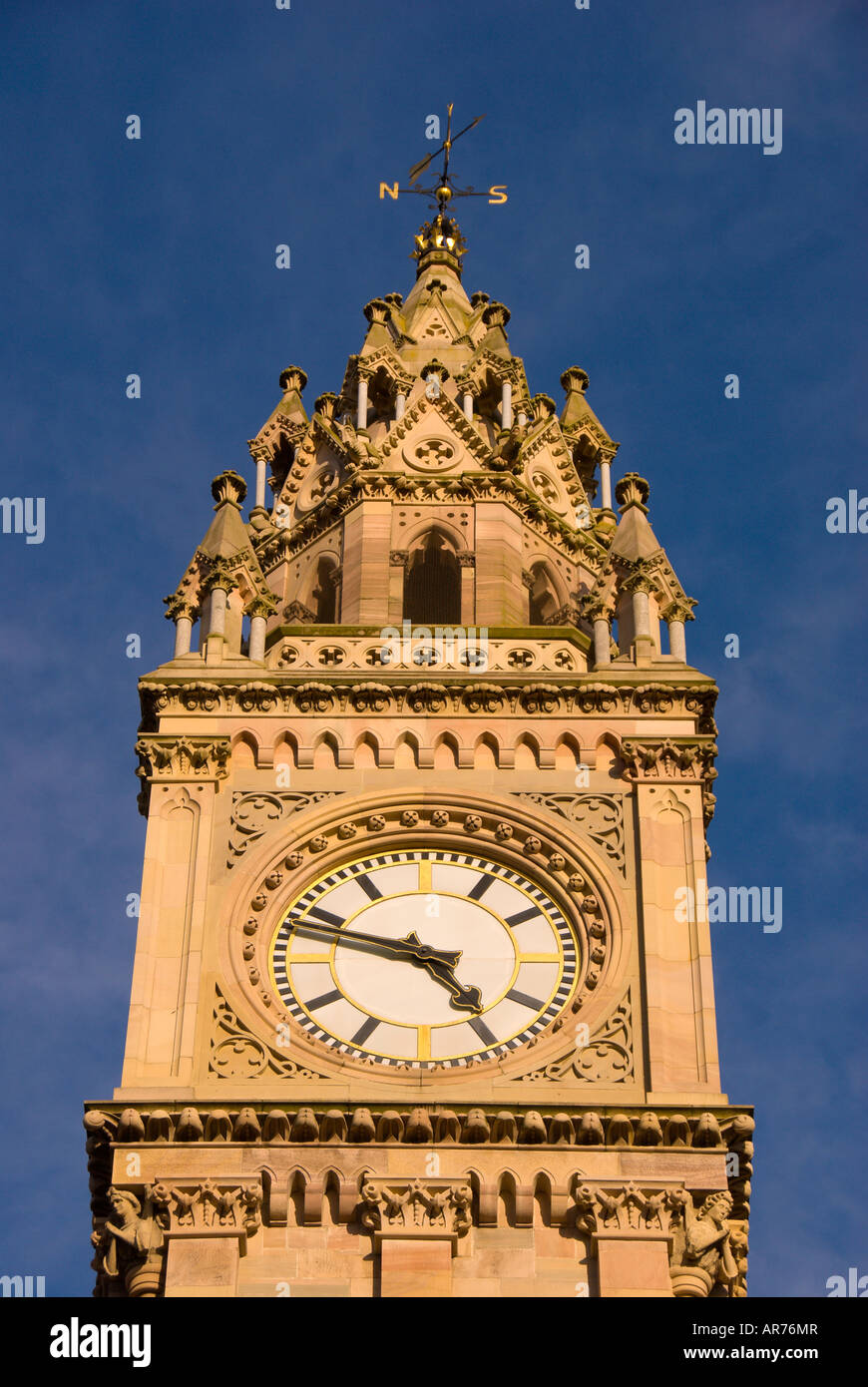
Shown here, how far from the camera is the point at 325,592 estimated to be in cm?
5034

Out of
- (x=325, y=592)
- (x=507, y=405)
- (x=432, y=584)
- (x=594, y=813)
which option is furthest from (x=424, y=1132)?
(x=507, y=405)

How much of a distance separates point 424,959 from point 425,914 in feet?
3.16

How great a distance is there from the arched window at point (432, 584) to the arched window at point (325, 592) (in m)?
1.09

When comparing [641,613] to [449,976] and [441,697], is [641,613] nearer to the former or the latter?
[441,697]

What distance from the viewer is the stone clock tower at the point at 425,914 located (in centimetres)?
3700

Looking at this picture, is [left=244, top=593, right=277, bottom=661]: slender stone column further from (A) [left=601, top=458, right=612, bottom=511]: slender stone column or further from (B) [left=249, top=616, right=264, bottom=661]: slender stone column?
(A) [left=601, top=458, right=612, bottom=511]: slender stone column

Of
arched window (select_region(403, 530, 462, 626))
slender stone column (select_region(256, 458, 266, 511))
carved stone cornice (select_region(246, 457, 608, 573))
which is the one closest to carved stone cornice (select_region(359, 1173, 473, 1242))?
arched window (select_region(403, 530, 462, 626))

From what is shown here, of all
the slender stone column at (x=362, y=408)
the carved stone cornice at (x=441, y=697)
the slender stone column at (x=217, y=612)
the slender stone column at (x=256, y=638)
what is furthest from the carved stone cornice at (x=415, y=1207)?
the slender stone column at (x=362, y=408)

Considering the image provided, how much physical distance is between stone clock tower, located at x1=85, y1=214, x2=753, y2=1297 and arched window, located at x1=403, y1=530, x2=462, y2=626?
0.05m

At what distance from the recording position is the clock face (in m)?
39.7

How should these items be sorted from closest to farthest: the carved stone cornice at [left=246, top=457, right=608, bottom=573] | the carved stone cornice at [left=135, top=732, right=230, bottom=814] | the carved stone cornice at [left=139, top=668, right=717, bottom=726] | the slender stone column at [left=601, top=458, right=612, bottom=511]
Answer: the carved stone cornice at [left=135, top=732, right=230, bottom=814], the carved stone cornice at [left=139, top=668, right=717, bottom=726], the carved stone cornice at [left=246, top=457, right=608, bottom=573], the slender stone column at [left=601, top=458, right=612, bottom=511]

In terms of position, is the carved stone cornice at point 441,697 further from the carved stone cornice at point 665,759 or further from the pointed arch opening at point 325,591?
the pointed arch opening at point 325,591
